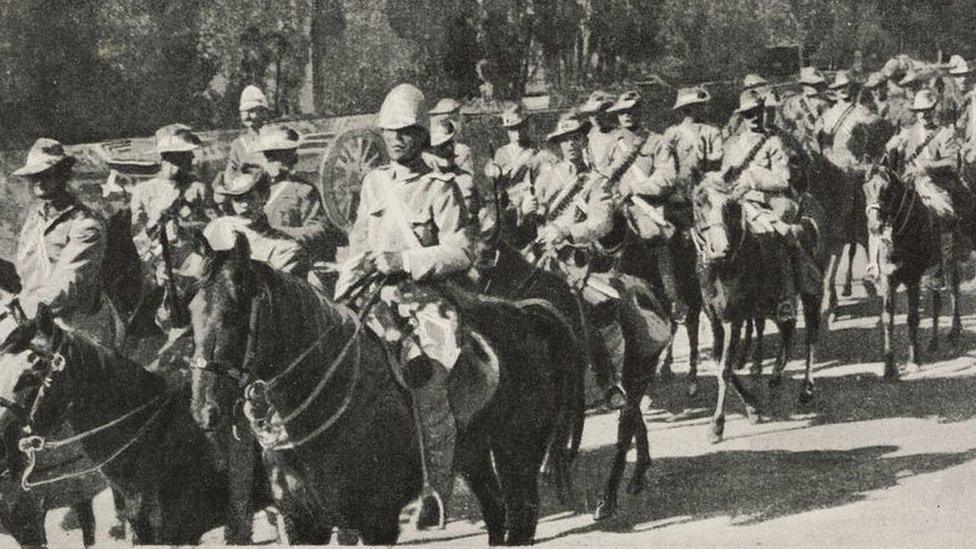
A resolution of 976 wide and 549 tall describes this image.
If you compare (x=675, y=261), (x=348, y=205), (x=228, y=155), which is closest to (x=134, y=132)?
(x=228, y=155)

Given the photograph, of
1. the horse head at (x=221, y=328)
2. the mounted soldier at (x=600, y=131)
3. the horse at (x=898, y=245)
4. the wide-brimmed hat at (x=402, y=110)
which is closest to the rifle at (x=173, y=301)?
the horse head at (x=221, y=328)

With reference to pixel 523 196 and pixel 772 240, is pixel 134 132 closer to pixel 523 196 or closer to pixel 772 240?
pixel 523 196

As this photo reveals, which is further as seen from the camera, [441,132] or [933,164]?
[933,164]

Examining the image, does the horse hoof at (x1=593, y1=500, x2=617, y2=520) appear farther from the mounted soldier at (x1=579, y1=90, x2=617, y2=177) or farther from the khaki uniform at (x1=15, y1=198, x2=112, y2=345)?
the khaki uniform at (x1=15, y1=198, x2=112, y2=345)

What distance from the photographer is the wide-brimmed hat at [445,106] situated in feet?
29.5

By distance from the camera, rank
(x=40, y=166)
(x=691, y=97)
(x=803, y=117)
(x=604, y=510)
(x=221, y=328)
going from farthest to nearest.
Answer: (x=803, y=117) < (x=691, y=97) < (x=604, y=510) < (x=40, y=166) < (x=221, y=328)

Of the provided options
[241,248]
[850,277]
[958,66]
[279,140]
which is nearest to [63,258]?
[241,248]

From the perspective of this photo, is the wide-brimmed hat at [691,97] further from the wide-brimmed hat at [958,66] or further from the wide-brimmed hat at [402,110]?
the wide-brimmed hat at [402,110]

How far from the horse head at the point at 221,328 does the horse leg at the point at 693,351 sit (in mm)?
5623

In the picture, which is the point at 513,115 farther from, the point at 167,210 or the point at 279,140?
the point at 167,210

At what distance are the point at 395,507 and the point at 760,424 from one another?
166 inches

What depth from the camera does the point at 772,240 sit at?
33.7ft

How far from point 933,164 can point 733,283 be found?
108 inches

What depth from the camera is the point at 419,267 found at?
19.9 ft
